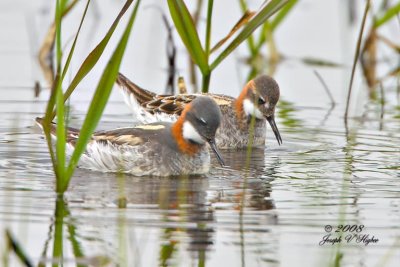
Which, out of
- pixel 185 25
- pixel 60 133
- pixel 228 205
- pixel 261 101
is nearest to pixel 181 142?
pixel 185 25

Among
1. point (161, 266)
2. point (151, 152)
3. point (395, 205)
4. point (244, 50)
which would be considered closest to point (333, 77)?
point (244, 50)

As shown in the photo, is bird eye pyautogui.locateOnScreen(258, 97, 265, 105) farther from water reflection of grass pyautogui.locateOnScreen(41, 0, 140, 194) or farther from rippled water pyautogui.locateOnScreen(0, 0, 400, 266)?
water reflection of grass pyautogui.locateOnScreen(41, 0, 140, 194)

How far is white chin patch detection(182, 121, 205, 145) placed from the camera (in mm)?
10641

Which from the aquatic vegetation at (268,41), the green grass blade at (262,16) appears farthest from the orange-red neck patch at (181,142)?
the aquatic vegetation at (268,41)

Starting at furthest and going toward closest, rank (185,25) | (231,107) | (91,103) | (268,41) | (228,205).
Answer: (268,41)
(231,107)
(185,25)
(228,205)
(91,103)

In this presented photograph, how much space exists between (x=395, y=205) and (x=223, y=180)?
1.82 metres

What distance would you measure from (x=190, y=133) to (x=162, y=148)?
32 cm

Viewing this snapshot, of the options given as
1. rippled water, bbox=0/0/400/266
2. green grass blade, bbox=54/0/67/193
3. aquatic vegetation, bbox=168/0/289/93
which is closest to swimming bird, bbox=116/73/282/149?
rippled water, bbox=0/0/400/266

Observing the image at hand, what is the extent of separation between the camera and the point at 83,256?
730 cm

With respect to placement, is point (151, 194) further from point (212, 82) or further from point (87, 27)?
point (87, 27)

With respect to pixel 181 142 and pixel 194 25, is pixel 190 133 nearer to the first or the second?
pixel 181 142

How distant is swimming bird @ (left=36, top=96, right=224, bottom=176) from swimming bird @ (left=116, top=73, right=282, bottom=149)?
1.73m

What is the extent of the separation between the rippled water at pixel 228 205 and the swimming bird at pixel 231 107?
1.07 feet

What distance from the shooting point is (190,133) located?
10664 millimetres
